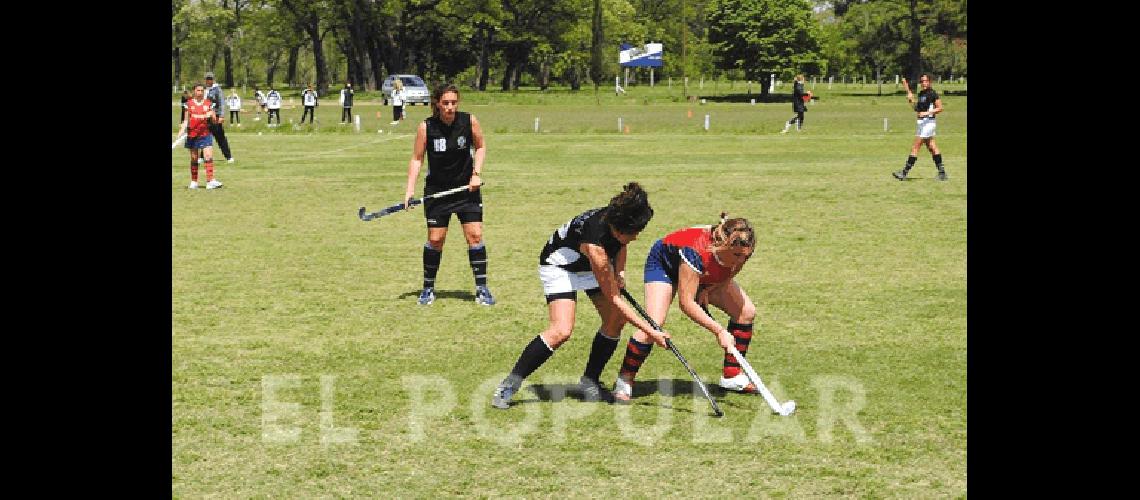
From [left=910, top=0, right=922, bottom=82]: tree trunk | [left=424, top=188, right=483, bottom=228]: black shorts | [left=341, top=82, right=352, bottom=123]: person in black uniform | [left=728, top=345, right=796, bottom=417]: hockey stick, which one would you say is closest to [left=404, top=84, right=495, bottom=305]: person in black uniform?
[left=424, top=188, right=483, bottom=228]: black shorts

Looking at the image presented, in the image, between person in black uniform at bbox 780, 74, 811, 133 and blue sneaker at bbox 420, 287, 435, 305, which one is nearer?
blue sneaker at bbox 420, 287, 435, 305

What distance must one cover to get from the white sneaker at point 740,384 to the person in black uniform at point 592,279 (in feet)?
3.03

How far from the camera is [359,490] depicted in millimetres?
7145

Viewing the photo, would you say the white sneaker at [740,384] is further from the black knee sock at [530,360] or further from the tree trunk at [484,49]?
the tree trunk at [484,49]

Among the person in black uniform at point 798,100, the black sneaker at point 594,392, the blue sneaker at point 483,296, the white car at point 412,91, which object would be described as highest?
the white car at point 412,91

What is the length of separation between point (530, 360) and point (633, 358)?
765mm

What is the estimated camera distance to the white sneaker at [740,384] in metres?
9.27

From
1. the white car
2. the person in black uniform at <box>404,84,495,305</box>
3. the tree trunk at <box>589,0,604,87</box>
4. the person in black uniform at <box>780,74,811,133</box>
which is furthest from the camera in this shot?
the tree trunk at <box>589,0,604,87</box>

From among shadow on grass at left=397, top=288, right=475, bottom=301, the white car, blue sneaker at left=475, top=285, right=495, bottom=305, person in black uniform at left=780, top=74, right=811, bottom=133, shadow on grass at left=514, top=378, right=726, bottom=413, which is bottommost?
shadow on grass at left=514, top=378, right=726, bottom=413

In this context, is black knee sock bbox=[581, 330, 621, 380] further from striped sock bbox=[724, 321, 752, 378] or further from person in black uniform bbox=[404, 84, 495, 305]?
person in black uniform bbox=[404, 84, 495, 305]

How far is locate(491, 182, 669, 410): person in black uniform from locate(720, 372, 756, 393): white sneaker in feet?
3.03

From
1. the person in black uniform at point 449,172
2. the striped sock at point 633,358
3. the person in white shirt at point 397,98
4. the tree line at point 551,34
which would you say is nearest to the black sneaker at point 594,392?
the striped sock at point 633,358

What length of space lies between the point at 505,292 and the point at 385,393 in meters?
4.55

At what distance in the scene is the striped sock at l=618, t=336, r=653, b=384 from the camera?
29.4 feet
